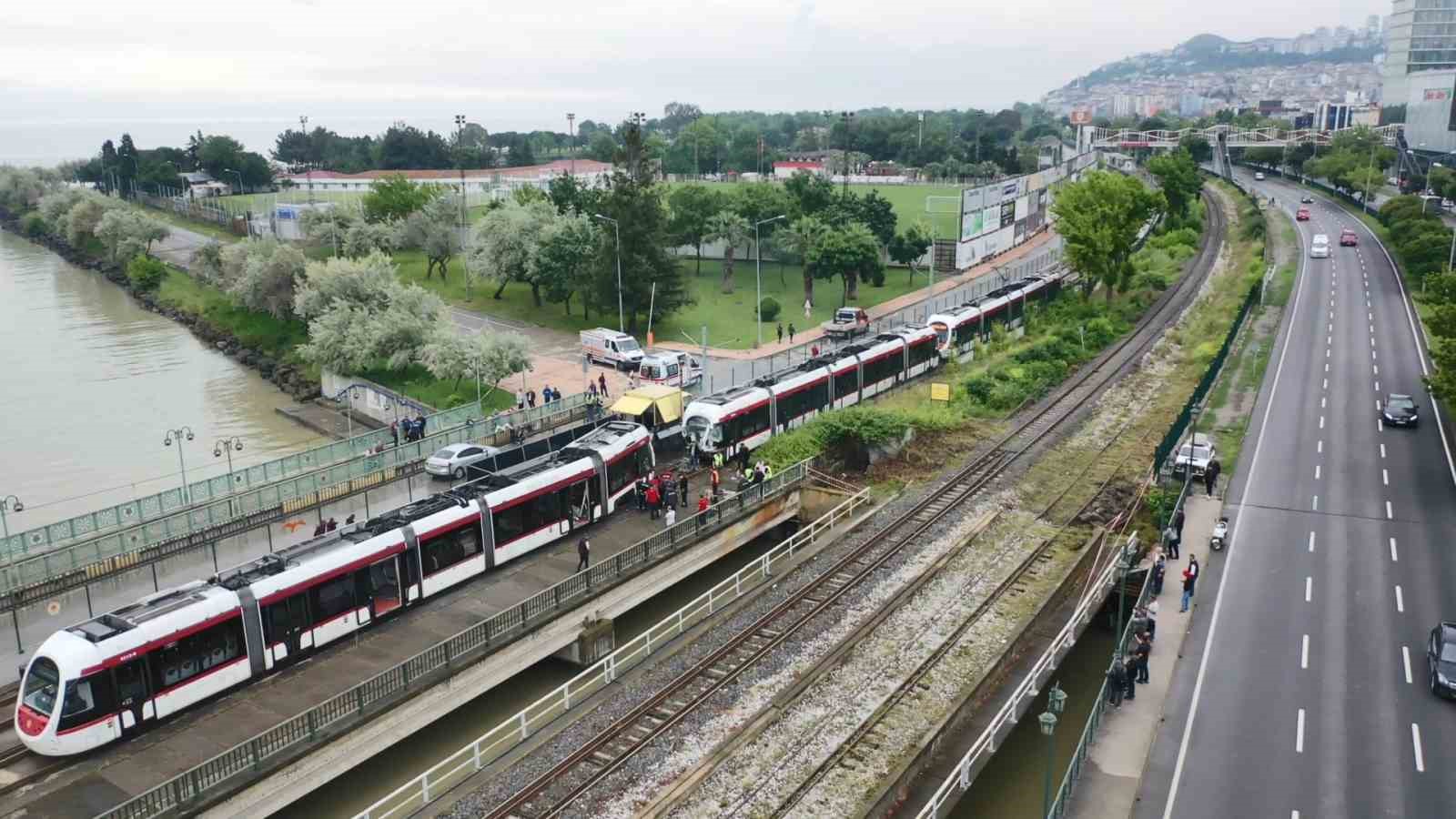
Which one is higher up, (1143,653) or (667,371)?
Answer: (667,371)

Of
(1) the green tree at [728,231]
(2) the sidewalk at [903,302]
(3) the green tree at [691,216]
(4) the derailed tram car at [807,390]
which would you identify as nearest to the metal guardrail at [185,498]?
(4) the derailed tram car at [807,390]

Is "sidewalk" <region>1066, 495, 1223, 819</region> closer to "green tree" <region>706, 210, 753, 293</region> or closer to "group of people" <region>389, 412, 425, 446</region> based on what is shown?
"group of people" <region>389, 412, 425, 446</region>

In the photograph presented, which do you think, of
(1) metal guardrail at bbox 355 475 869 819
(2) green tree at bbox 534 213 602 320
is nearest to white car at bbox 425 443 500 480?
(1) metal guardrail at bbox 355 475 869 819

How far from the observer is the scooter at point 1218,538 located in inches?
1244

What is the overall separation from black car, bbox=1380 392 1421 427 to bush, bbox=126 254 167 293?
295 feet

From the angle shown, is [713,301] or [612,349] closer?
[612,349]

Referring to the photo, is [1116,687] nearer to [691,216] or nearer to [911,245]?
[691,216]

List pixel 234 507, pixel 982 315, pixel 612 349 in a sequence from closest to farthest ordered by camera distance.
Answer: pixel 234 507 < pixel 612 349 < pixel 982 315

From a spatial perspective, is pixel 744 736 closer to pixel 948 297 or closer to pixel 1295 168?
pixel 948 297


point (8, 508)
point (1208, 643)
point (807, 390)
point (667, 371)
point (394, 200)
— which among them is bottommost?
point (8, 508)

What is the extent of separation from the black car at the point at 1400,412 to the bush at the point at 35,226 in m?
138

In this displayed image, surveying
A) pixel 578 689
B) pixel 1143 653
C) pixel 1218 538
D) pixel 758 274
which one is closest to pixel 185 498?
pixel 578 689

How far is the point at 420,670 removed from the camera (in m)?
23.1

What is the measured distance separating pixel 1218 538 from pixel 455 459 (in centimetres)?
2492
